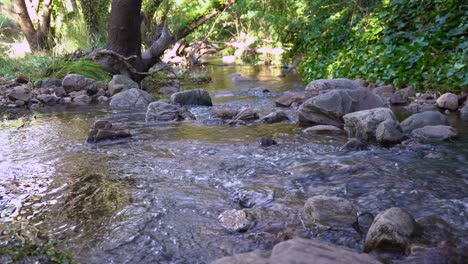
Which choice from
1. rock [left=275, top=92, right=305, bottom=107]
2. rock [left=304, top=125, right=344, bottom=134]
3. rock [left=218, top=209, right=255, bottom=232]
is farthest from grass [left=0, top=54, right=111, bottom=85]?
rock [left=218, top=209, right=255, bottom=232]

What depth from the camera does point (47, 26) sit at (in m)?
11.7

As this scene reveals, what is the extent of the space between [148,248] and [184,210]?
1.55 ft

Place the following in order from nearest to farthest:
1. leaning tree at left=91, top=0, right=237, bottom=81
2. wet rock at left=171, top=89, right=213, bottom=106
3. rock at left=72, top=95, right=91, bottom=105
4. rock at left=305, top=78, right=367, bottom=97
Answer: rock at left=305, top=78, right=367, bottom=97, wet rock at left=171, top=89, right=213, bottom=106, rock at left=72, top=95, right=91, bottom=105, leaning tree at left=91, top=0, right=237, bottom=81

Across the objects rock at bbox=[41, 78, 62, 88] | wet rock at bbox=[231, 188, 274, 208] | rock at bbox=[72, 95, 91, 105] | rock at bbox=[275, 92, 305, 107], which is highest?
rock at bbox=[41, 78, 62, 88]

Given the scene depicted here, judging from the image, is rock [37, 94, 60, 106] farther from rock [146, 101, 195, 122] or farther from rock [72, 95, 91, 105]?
rock [146, 101, 195, 122]

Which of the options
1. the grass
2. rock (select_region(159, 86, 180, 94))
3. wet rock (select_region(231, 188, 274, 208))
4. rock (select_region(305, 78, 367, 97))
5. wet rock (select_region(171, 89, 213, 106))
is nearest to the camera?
wet rock (select_region(231, 188, 274, 208))

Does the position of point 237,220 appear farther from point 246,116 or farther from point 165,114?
point 165,114

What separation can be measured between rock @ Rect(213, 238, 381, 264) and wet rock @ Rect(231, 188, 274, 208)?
32.4 inches

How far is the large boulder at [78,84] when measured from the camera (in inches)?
306

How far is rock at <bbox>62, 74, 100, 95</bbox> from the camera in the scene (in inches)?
306

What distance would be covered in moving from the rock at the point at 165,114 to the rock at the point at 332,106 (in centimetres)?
147

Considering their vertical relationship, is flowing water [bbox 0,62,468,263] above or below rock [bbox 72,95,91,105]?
below

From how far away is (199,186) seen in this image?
291 centimetres

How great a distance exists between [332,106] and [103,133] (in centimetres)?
244
